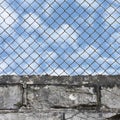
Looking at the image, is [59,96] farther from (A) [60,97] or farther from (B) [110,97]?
(B) [110,97]

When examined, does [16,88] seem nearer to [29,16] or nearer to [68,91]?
[68,91]

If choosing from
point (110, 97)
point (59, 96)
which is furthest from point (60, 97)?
point (110, 97)

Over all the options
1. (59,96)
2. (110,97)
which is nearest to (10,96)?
(59,96)

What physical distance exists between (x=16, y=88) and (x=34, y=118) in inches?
13.6

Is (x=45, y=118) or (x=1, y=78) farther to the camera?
(x=1, y=78)

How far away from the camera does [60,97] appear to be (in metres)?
3.35

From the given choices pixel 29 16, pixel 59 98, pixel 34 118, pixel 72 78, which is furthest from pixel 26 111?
pixel 29 16

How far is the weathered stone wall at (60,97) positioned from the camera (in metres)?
3.27

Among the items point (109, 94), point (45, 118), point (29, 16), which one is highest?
point (29, 16)

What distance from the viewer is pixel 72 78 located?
3441 mm

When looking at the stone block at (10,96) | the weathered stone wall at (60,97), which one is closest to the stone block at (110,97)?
the weathered stone wall at (60,97)

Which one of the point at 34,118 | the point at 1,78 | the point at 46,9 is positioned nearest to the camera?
the point at 34,118

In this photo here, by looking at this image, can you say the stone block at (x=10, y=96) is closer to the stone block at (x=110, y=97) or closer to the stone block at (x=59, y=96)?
the stone block at (x=59, y=96)

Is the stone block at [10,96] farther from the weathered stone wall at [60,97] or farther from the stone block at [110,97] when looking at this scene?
the stone block at [110,97]
